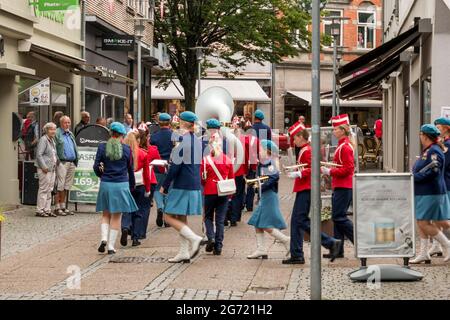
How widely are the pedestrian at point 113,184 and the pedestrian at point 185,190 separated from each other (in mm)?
889

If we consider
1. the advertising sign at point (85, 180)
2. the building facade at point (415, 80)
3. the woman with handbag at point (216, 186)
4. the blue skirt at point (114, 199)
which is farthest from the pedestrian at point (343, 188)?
the advertising sign at point (85, 180)

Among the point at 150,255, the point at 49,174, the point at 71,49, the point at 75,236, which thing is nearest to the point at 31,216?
the point at 49,174

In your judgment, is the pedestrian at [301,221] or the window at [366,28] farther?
the window at [366,28]

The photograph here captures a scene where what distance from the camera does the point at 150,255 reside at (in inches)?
529

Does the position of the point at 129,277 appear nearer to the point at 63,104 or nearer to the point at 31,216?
the point at 31,216

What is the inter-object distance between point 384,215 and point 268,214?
223 centimetres

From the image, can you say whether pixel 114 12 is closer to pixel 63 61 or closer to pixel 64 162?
pixel 63 61

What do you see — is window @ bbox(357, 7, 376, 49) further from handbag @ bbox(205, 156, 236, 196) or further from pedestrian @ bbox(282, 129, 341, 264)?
pedestrian @ bbox(282, 129, 341, 264)

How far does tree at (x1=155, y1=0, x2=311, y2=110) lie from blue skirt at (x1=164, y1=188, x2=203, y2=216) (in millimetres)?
26900

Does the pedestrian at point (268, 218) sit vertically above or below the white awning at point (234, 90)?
below

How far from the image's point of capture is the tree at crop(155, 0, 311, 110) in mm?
40594

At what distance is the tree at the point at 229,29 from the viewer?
40594 millimetres

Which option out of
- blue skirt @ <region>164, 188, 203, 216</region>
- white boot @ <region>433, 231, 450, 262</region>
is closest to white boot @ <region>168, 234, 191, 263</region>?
blue skirt @ <region>164, 188, 203, 216</region>

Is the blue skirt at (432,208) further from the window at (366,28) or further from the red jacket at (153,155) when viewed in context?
the window at (366,28)
